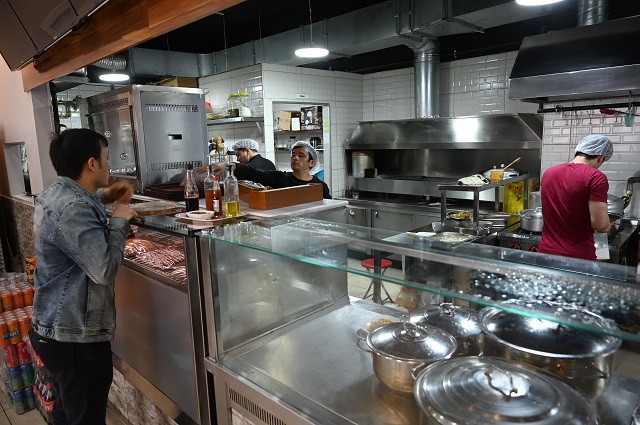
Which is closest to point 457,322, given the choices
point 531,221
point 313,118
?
point 531,221

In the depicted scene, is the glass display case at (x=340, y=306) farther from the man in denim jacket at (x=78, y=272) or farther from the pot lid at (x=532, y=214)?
the pot lid at (x=532, y=214)

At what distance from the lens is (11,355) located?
10.1 ft

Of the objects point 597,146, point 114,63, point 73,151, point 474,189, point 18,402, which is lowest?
point 18,402

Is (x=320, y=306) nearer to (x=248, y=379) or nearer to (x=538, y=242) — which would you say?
(x=248, y=379)

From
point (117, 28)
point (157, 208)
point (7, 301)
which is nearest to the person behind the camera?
point (157, 208)

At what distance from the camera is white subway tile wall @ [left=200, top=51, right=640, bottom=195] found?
4.26m

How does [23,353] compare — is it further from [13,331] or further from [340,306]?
[340,306]

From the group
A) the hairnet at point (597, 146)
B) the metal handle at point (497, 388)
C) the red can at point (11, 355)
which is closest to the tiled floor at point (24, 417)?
the red can at point (11, 355)

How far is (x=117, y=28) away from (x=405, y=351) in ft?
7.98

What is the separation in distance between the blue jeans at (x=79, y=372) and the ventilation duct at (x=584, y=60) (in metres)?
3.69

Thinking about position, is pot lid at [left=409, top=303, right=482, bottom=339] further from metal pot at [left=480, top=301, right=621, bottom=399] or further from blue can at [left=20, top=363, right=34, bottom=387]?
blue can at [left=20, top=363, right=34, bottom=387]

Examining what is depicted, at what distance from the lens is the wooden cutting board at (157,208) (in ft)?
7.20

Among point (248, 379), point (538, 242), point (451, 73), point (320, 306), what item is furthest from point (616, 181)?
point (248, 379)

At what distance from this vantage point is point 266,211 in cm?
211
